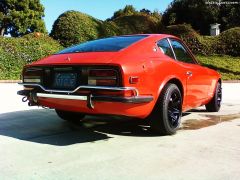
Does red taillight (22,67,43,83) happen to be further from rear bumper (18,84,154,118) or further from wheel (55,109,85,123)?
wheel (55,109,85,123)

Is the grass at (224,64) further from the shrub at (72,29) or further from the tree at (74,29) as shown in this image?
the shrub at (72,29)

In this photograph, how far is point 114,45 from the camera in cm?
571

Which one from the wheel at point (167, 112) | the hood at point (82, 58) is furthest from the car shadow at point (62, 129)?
the hood at point (82, 58)

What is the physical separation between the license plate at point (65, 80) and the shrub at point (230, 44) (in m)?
17.8

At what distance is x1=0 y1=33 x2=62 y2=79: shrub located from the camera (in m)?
16.3

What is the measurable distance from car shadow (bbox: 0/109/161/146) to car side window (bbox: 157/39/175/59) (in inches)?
40.5

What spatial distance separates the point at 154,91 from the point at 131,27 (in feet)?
57.9

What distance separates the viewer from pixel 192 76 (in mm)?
6453

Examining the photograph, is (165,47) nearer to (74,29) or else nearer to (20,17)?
(74,29)

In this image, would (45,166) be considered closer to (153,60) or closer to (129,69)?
(129,69)

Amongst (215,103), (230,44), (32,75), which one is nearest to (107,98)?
(32,75)

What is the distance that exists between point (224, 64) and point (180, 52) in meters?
14.2

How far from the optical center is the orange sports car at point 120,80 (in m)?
4.94

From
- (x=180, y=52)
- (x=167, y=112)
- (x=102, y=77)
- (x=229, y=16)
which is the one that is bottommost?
(x=167, y=112)
